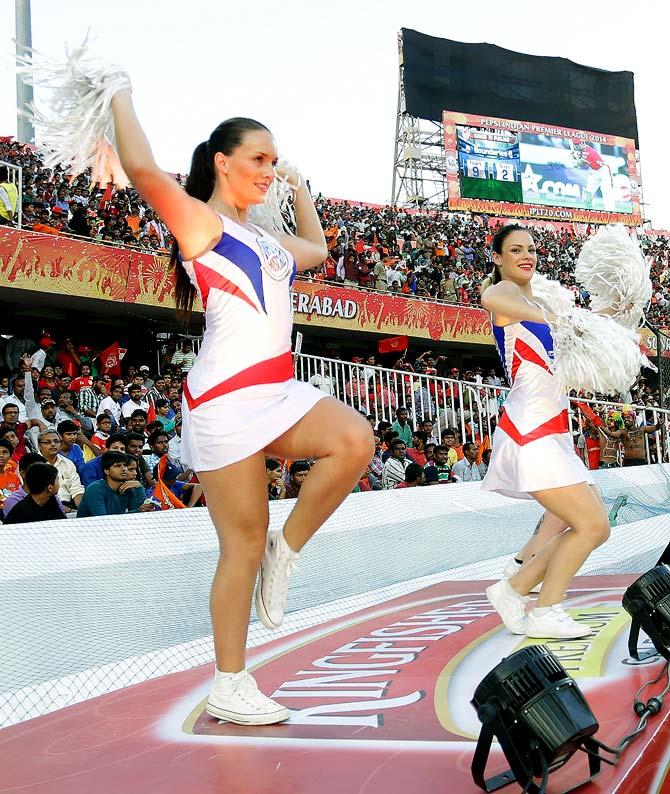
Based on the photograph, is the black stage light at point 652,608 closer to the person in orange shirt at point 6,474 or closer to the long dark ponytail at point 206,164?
the long dark ponytail at point 206,164

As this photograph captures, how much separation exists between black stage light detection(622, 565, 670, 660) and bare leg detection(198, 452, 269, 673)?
0.97 meters

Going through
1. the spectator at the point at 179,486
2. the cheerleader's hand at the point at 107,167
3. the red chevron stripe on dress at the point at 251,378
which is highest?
the cheerleader's hand at the point at 107,167

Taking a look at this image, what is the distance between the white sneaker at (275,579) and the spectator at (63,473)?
4.06 metres

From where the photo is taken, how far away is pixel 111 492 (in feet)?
17.2

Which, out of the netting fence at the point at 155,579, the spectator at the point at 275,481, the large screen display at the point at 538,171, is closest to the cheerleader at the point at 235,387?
the netting fence at the point at 155,579

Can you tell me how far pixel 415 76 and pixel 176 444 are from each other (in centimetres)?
2328

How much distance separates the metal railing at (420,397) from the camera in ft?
30.9

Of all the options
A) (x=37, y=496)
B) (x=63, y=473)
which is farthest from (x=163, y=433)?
(x=37, y=496)

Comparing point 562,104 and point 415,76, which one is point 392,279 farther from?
point 562,104

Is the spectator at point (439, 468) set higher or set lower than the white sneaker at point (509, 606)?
lower

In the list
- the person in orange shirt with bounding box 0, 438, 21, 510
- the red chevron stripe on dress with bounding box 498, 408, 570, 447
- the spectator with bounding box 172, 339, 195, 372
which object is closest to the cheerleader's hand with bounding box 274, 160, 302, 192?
the red chevron stripe on dress with bounding box 498, 408, 570, 447

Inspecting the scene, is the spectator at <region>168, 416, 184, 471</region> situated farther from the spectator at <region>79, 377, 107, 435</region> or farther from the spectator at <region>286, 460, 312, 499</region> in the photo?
the spectator at <region>286, 460, 312, 499</region>

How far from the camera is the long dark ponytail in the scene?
226 cm

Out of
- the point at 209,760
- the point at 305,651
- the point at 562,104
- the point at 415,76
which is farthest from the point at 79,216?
the point at 562,104
